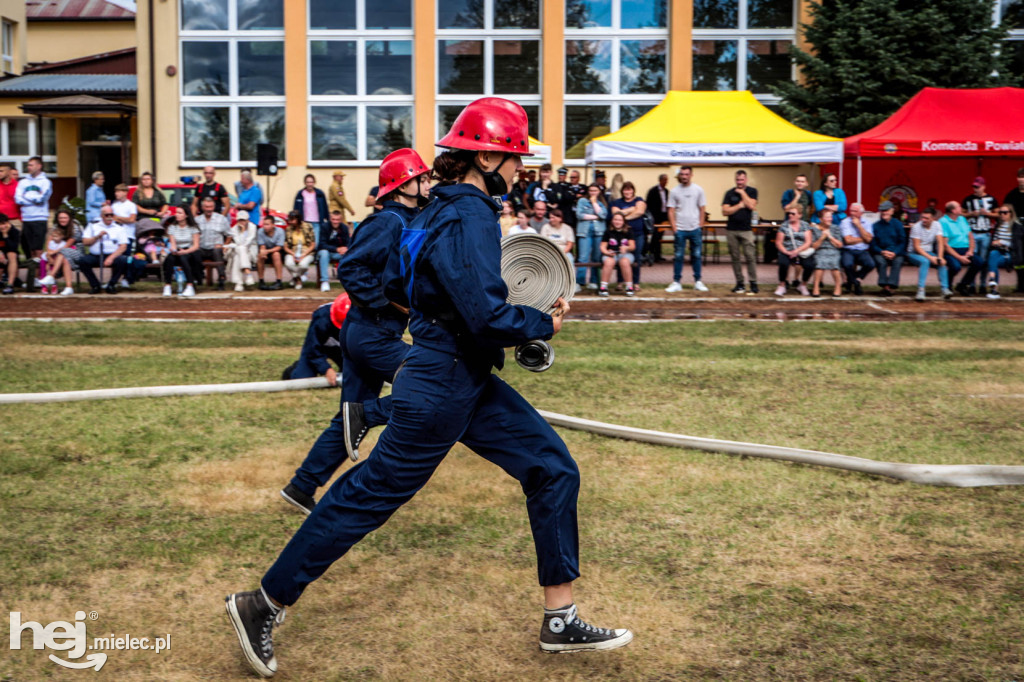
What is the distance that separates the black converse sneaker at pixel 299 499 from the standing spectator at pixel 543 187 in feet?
45.3

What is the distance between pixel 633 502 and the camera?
5.82m

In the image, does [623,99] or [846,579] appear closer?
[846,579]

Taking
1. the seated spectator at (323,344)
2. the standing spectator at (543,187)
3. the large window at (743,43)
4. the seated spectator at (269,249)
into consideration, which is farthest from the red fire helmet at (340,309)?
the large window at (743,43)

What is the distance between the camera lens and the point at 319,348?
7.99m

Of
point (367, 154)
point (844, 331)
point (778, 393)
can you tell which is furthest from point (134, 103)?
point (778, 393)

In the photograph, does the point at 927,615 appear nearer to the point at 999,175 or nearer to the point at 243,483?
the point at 243,483

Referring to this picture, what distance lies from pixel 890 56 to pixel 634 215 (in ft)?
37.4

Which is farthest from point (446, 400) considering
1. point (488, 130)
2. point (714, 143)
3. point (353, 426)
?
point (714, 143)

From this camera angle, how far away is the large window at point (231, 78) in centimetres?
3117

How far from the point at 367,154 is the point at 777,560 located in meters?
27.7

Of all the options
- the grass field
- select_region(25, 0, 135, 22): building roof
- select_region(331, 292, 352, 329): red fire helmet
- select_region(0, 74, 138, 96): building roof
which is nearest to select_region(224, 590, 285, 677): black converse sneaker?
the grass field

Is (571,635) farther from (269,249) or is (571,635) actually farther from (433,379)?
(269,249)

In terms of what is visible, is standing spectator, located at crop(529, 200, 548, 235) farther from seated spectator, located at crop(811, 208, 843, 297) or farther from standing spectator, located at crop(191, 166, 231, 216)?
standing spectator, located at crop(191, 166, 231, 216)

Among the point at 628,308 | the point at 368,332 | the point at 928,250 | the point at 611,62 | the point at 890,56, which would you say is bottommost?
the point at 628,308
